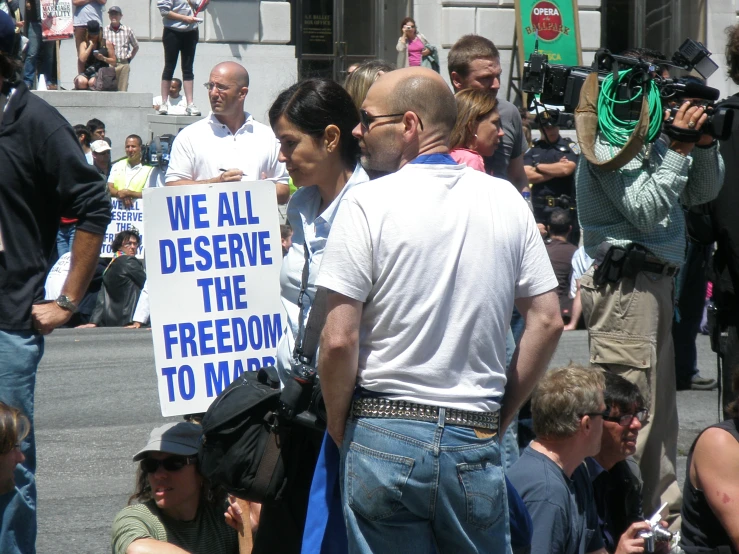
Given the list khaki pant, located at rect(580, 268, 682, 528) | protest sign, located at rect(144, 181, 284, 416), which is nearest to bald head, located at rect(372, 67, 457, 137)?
protest sign, located at rect(144, 181, 284, 416)

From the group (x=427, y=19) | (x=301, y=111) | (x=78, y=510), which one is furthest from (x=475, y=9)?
(x=301, y=111)

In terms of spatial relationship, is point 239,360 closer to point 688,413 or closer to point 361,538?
point 361,538

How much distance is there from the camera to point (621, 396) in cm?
426

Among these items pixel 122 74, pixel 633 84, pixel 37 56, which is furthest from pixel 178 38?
pixel 633 84

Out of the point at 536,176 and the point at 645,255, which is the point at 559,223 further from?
the point at 645,255

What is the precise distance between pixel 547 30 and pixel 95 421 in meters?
13.9

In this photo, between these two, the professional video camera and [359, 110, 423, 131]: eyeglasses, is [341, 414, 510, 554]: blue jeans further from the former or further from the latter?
the professional video camera

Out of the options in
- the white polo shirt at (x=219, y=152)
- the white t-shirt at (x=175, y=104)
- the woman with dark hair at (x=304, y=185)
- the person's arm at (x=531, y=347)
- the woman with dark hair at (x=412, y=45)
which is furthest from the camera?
the woman with dark hair at (x=412, y=45)

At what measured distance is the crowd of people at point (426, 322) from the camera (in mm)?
2754

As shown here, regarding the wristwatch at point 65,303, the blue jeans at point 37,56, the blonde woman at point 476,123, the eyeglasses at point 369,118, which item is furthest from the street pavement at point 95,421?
the blue jeans at point 37,56

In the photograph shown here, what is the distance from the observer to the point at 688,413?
7.48 meters

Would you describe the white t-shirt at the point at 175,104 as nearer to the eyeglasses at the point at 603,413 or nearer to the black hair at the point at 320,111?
the eyeglasses at the point at 603,413

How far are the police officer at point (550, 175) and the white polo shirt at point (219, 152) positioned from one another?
19.5ft

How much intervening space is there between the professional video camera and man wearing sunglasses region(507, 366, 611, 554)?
1.25m
